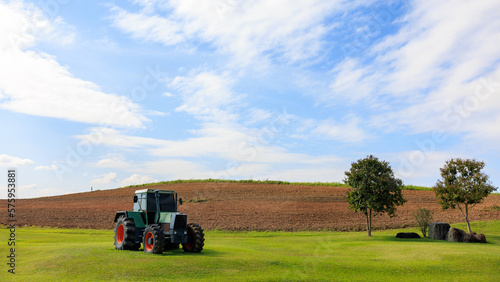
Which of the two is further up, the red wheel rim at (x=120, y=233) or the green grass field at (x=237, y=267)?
the red wheel rim at (x=120, y=233)

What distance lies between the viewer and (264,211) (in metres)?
43.3

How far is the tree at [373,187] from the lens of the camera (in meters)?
32.4

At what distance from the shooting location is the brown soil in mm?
37788

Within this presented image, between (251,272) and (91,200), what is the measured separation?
173 feet

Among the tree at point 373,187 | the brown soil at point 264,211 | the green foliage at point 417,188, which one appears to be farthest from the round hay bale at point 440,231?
the green foliage at point 417,188

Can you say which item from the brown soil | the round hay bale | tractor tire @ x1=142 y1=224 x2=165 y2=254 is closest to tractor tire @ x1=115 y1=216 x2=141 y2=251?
tractor tire @ x1=142 y1=224 x2=165 y2=254

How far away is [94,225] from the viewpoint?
38.0 metres

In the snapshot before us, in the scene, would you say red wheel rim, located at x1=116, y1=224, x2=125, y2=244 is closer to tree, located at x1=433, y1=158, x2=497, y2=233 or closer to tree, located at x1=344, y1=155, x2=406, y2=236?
tree, located at x1=344, y1=155, x2=406, y2=236

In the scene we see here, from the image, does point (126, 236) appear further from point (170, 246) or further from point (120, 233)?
point (170, 246)

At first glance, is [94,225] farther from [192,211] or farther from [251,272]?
[251,272]

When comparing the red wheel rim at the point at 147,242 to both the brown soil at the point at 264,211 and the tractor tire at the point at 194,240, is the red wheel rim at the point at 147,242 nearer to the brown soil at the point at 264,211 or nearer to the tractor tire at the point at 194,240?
the tractor tire at the point at 194,240

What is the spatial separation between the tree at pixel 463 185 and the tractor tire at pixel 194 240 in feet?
→ 84.8

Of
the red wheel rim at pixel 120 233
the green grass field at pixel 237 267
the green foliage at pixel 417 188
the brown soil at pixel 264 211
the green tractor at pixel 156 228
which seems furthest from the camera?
the green foliage at pixel 417 188

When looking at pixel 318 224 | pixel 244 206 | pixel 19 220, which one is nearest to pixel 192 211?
pixel 244 206
